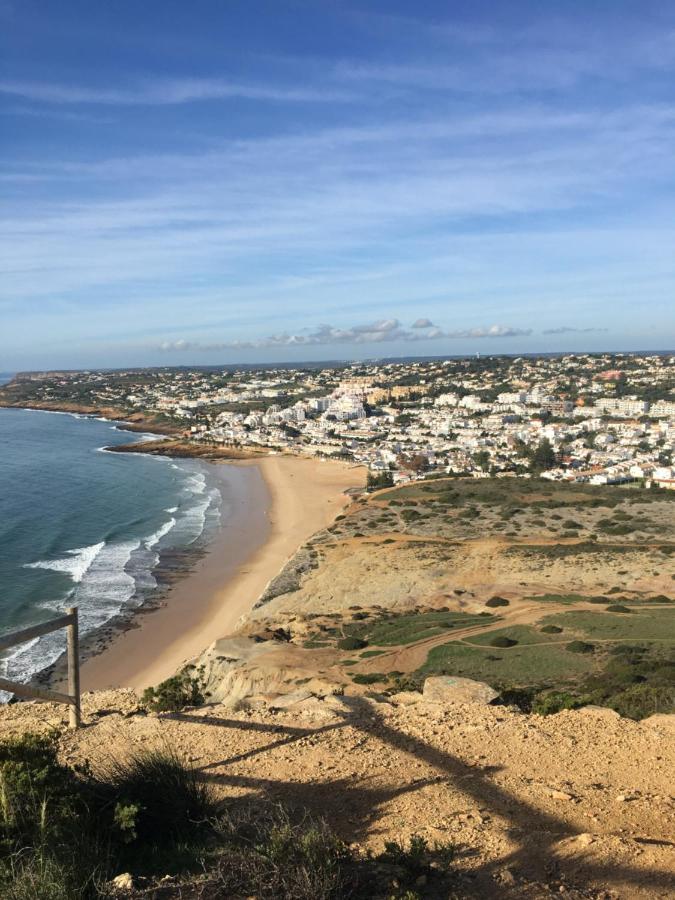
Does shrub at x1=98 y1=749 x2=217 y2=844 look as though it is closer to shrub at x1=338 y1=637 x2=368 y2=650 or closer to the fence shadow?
the fence shadow

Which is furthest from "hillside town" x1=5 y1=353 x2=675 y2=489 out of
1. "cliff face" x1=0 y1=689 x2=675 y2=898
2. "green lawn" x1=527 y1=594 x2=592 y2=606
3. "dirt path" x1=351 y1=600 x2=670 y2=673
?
"cliff face" x1=0 y1=689 x2=675 y2=898

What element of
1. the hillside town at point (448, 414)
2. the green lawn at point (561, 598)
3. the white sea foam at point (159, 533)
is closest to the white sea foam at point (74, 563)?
the white sea foam at point (159, 533)

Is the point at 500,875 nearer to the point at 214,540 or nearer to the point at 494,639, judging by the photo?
the point at 494,639

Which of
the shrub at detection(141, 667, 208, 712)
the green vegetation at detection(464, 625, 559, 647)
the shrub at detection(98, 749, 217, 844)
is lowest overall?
the green vegetation at detection(464, 625, 559, 647)

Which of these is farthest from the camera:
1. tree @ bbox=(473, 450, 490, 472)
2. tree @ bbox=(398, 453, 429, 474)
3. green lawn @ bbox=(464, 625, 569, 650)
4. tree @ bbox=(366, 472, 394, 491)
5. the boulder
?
tree @ bbox=(398, 453, 429, 474)

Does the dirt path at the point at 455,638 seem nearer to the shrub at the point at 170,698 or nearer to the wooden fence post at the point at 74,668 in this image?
the shrub at the point at 170,698

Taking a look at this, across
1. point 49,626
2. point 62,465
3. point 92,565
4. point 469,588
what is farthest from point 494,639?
point 62,465
